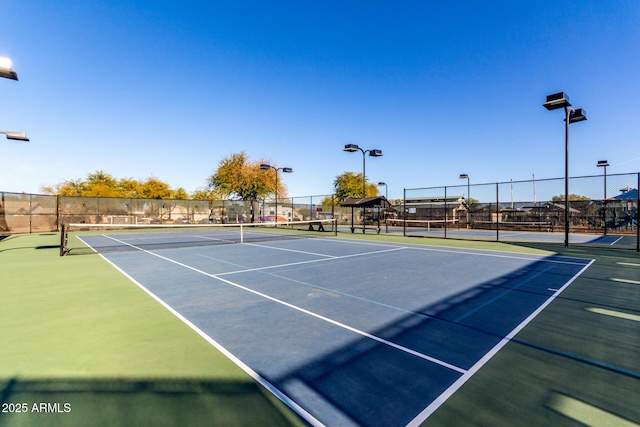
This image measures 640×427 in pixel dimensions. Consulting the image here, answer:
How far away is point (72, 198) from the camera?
25875 millimetres

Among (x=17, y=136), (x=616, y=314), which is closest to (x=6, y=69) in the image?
(x=17, y=136)

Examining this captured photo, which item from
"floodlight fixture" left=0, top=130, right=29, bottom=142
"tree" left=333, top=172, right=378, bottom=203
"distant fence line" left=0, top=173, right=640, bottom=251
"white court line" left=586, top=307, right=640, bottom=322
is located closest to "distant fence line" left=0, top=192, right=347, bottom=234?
"distant fence line" left=0, top=173, right=640, bottom=251

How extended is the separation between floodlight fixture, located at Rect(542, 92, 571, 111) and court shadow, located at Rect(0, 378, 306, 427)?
585 inches

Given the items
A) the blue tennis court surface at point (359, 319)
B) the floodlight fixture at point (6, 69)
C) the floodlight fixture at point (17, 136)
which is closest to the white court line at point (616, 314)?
Answer: the blue tennis court surface at point (359, 319)

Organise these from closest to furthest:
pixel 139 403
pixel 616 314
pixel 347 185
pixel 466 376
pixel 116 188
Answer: pixel 139 403
pixel 466 376
pixel 616 314
pixel 116 188
pixel 347 185

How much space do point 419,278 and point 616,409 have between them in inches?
198

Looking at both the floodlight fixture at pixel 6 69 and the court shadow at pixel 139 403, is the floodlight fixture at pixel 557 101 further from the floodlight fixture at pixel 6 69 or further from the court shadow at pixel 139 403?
the floodlight fixture at pixel 6 69

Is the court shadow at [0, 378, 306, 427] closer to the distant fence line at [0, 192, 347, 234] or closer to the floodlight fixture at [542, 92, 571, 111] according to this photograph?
the floodlight fixture at [542, 92, 571, 111]

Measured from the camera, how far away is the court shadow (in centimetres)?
251

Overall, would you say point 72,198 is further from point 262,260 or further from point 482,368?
point 482,368

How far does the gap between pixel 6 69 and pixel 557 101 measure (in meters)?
17.7

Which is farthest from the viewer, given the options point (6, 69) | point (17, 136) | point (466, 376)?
→ point (17, 136)

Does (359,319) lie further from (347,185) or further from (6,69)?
(347,185)

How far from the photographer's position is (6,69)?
7.24 meters
